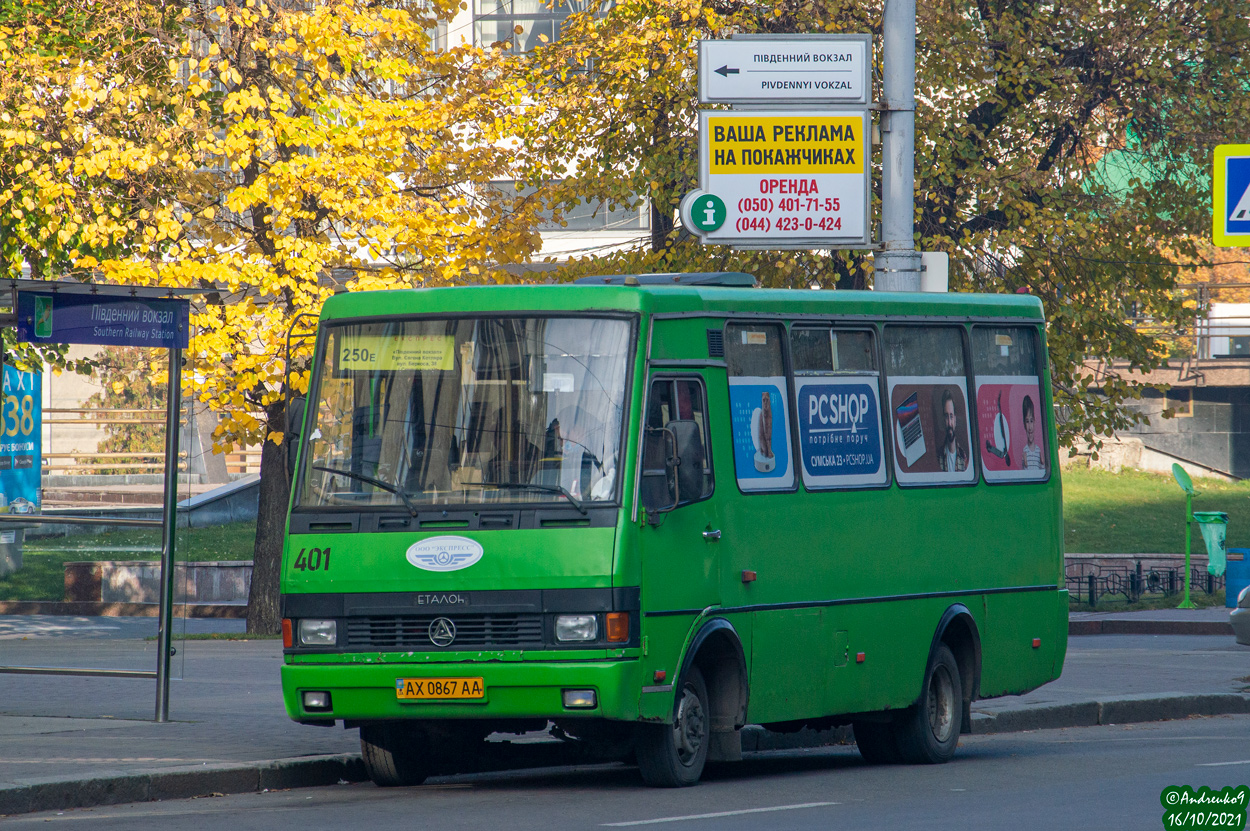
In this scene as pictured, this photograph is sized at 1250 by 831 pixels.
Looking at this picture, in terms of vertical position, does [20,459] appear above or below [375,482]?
above

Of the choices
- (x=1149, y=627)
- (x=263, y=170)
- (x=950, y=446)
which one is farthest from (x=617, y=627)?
(x=1149, y=627)

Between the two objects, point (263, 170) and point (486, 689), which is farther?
point (263, 170)

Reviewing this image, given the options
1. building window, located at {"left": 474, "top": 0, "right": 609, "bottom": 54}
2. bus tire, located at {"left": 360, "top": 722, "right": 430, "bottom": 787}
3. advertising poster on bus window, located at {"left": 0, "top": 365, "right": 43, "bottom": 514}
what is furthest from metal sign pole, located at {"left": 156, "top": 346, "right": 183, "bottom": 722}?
building window, located at {"left": 474, "top": 0, "right": 609, "bottom": 54}

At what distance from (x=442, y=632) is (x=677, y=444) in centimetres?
158

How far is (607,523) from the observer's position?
9.69 m

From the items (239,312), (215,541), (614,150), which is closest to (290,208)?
(239,312)

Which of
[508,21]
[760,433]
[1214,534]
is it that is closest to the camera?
[760,433]

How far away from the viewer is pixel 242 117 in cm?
1986

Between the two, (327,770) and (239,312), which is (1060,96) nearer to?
(239,312)

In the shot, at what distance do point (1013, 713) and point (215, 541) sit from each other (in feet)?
70.6

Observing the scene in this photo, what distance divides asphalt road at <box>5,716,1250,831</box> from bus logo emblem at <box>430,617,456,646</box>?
84 centimetres

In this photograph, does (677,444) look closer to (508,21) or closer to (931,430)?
(931,430)

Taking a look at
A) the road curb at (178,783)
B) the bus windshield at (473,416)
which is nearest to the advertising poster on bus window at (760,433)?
the bus windshield at (473,416)

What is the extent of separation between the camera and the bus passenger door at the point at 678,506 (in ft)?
32.5
